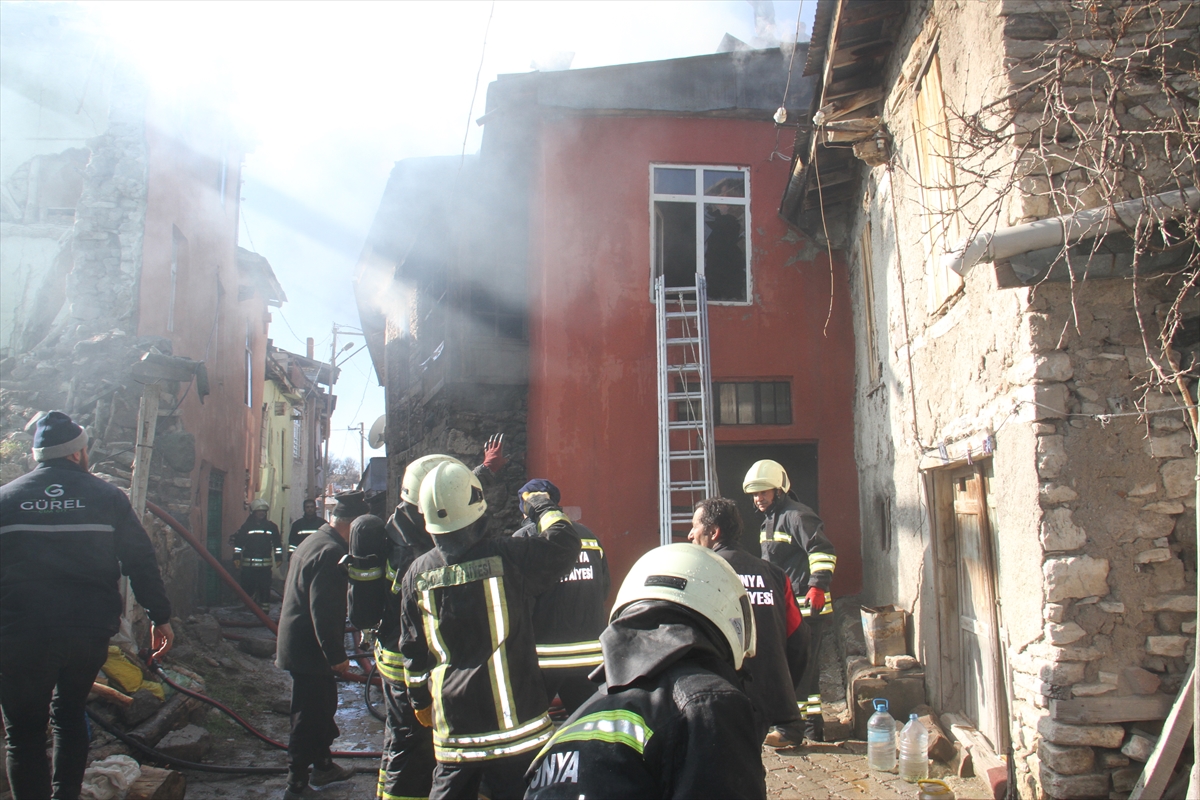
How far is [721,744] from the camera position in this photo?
5.08 ft

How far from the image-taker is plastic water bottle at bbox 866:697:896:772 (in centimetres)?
527

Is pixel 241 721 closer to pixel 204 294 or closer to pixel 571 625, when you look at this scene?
pixel 571 625

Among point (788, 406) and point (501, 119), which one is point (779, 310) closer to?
point (788, 406)

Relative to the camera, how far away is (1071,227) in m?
3.68

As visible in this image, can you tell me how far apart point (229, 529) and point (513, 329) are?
29.8 ft

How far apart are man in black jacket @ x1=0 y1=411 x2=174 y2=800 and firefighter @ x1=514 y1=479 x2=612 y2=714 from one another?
207 centimetres

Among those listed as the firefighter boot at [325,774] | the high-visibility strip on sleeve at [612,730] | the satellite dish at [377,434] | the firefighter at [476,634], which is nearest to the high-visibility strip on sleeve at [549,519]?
the firefighter at [476,634]

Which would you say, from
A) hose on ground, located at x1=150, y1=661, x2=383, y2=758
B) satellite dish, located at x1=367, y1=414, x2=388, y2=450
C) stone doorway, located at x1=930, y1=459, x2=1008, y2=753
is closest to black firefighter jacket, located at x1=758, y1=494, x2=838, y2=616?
stone doorway, located at x1=930, y1=459, x2=1008, y2=753

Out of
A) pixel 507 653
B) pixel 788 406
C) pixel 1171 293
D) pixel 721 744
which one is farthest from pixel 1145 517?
pixel 788 406

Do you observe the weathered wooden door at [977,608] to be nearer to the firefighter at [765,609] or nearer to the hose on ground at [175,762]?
the firefighter at [765,609]

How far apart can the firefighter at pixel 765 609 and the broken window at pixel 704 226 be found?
544cm

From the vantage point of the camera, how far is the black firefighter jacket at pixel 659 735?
152 cm

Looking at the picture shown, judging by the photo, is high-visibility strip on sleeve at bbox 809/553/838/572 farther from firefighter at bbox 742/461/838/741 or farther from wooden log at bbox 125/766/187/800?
wooden log at bbox 125/766/187/800

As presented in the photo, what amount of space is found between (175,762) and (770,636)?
400 cm
